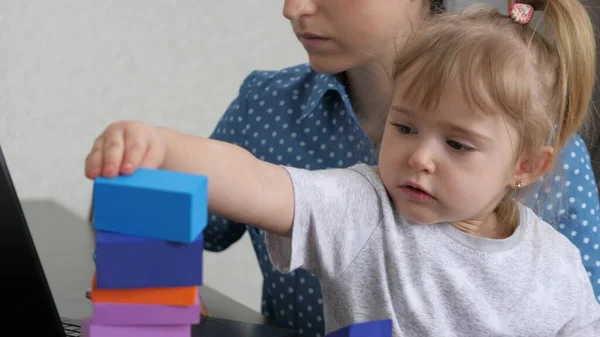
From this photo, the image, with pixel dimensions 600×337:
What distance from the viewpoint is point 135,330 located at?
54 centimetres

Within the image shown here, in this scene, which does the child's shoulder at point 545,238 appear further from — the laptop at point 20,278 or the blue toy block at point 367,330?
the laptop at point 20,278

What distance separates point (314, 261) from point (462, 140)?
173mm

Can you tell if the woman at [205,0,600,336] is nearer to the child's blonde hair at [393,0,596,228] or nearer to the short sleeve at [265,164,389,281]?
the child's blonde hair at [393,0,596,228]

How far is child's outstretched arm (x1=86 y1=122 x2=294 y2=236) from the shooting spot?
0.56 metres

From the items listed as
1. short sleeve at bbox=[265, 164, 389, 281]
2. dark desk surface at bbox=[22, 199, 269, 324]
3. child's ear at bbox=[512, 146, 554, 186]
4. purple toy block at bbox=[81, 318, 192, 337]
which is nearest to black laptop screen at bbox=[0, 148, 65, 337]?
purple toy block at bbox=[81, 318, 192, 337]

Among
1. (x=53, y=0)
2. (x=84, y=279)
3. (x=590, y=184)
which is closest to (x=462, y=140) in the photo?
(x=590, y=184)

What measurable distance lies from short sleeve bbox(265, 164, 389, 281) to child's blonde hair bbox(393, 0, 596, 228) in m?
0.10

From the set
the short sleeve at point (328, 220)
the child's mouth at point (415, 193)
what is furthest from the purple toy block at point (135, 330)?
the child's mouth at point (415, 193)

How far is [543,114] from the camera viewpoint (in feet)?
2.83

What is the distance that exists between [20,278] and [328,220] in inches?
10.3

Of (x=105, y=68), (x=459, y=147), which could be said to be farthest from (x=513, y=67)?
(x=105, y=68)

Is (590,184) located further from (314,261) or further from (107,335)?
(107,335)

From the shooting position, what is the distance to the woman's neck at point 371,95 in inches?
42.8

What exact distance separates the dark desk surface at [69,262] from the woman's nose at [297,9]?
363 millimetres
